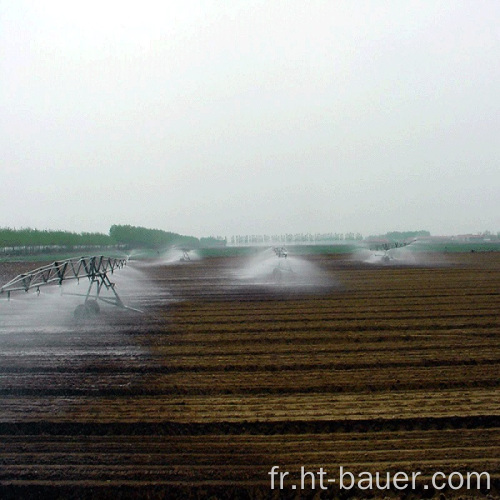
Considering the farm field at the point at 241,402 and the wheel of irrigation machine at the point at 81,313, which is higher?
the wheel of irrigation machine at the point at 81,313

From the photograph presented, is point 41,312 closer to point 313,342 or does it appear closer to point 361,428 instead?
point 313,342

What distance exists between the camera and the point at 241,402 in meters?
7.39

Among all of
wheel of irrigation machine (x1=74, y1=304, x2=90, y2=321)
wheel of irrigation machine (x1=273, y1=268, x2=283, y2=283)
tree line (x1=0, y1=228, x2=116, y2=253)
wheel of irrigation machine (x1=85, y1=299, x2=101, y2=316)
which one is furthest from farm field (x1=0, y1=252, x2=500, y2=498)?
tree line (x1=0, y1=228, x2=116, y2=253)

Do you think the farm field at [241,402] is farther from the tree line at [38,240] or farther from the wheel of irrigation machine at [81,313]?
the tree line at [38,240]

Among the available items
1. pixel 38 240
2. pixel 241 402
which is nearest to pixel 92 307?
pixel 241 402

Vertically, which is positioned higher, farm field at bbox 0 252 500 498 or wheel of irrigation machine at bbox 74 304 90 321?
wheel of irrigation machine at bbox 74 304 90 321

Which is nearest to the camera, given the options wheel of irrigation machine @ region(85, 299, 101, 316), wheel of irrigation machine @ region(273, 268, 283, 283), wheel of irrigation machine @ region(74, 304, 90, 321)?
wheel of irrigation machine @ region(74, 304, 90, 321)

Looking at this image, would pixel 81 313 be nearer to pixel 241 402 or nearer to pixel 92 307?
pixel 92 307

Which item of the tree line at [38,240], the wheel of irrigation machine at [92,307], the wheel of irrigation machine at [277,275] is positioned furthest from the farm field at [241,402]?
the tree line at [38,240]

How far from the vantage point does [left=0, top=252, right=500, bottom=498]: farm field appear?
17.5 ft

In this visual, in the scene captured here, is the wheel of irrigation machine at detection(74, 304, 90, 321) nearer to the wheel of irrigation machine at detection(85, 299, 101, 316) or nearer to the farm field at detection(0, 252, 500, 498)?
the wheel of irrigation machine at detection(85, 299, 101, 316)

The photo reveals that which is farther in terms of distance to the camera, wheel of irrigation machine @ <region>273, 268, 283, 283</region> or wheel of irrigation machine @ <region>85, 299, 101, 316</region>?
wheel of irrigation machine @ <region>273, 268, 283, 283</region>

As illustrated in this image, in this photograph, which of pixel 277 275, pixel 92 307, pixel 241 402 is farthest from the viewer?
pixel 277 275

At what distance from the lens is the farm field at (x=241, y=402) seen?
17.5 feet
